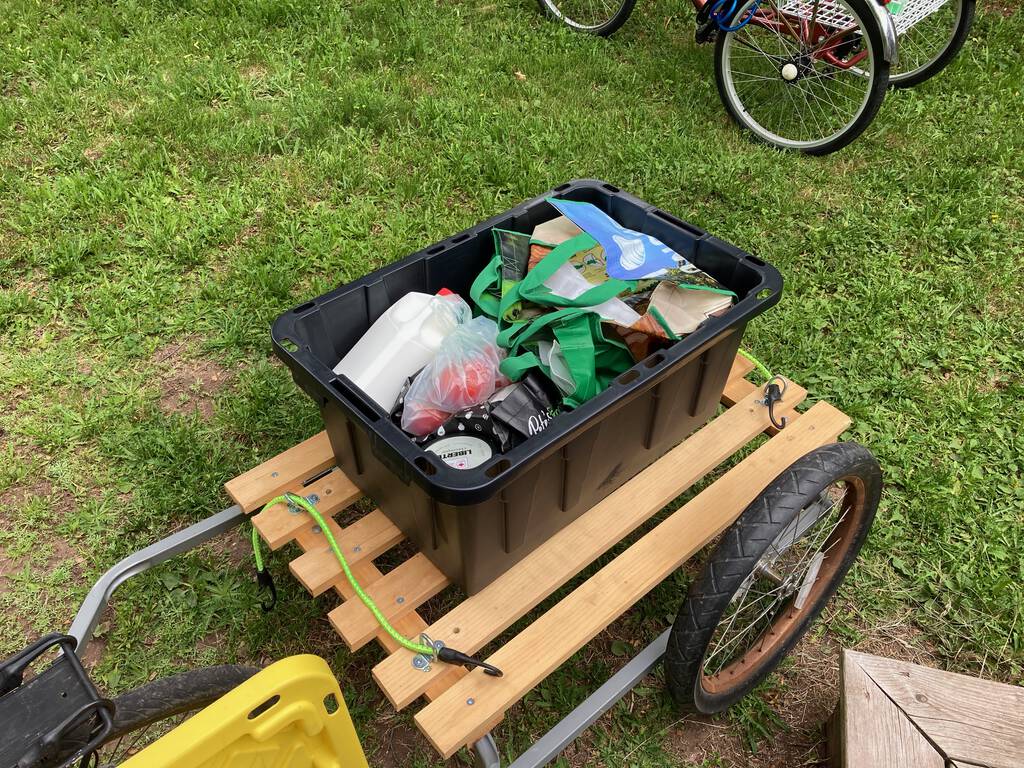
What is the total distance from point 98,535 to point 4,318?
1.01 m

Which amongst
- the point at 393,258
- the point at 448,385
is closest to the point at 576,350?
the point at 448,385

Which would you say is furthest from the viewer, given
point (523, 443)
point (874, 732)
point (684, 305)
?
point (684, 305)

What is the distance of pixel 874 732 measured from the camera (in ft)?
4.84

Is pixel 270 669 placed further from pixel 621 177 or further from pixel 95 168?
pixel 95 168

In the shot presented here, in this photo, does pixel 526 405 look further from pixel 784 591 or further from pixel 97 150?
pixel 97 150

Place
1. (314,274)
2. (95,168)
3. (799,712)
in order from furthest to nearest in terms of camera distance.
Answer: (95,168) → (314,274) → (799,712)

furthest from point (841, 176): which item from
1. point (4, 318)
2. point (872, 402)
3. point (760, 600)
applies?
point (4, 318)

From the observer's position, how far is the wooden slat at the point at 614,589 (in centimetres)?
134

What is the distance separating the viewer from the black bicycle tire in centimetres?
130

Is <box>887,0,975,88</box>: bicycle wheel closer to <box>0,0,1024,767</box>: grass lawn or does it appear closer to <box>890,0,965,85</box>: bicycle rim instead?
<box>890,0,965,85</box>: bicycle rim

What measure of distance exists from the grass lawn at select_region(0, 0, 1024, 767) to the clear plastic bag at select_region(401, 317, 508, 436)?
65cm

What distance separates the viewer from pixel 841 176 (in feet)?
10.5

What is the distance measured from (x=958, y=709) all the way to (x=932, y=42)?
3378mm

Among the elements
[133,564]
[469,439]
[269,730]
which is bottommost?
[133,564]
